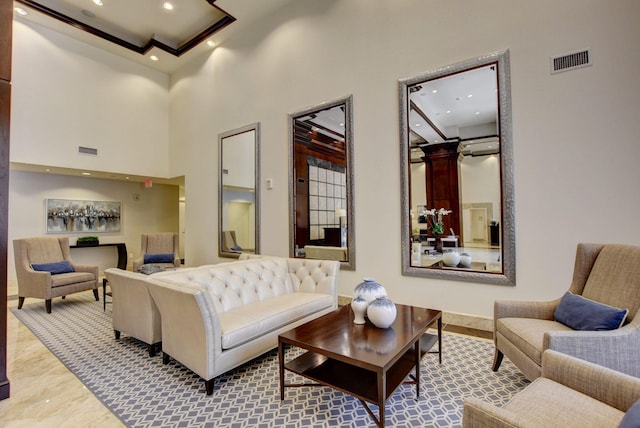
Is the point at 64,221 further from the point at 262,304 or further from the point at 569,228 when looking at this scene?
the point at 569,228

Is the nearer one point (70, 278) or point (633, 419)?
point (633, 419)

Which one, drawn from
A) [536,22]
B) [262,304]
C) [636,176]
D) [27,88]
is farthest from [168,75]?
[636,176]

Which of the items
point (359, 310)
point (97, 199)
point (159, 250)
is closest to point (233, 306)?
point (359, 310)

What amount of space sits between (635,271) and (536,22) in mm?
2655

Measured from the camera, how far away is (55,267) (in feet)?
15.9

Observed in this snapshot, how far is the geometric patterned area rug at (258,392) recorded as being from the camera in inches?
77.7

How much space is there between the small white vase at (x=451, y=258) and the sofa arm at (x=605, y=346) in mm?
1958

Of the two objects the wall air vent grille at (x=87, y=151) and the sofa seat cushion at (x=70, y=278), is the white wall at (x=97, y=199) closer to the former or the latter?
the wall air vent grille at (x=87, y=151)

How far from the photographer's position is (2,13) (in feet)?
7.68

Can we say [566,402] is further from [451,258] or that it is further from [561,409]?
[451,258]

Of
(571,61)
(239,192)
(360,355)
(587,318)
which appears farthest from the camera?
(239,192)

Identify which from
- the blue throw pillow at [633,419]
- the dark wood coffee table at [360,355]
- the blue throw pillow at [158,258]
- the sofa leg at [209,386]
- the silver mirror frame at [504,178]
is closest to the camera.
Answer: the blue throw pillow at [633,419]

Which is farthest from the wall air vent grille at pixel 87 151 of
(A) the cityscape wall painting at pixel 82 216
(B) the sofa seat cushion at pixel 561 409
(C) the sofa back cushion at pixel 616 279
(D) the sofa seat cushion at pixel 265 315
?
(C) the sofa back cushion at pixel 616 279

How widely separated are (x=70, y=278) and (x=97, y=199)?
3.83 metres
